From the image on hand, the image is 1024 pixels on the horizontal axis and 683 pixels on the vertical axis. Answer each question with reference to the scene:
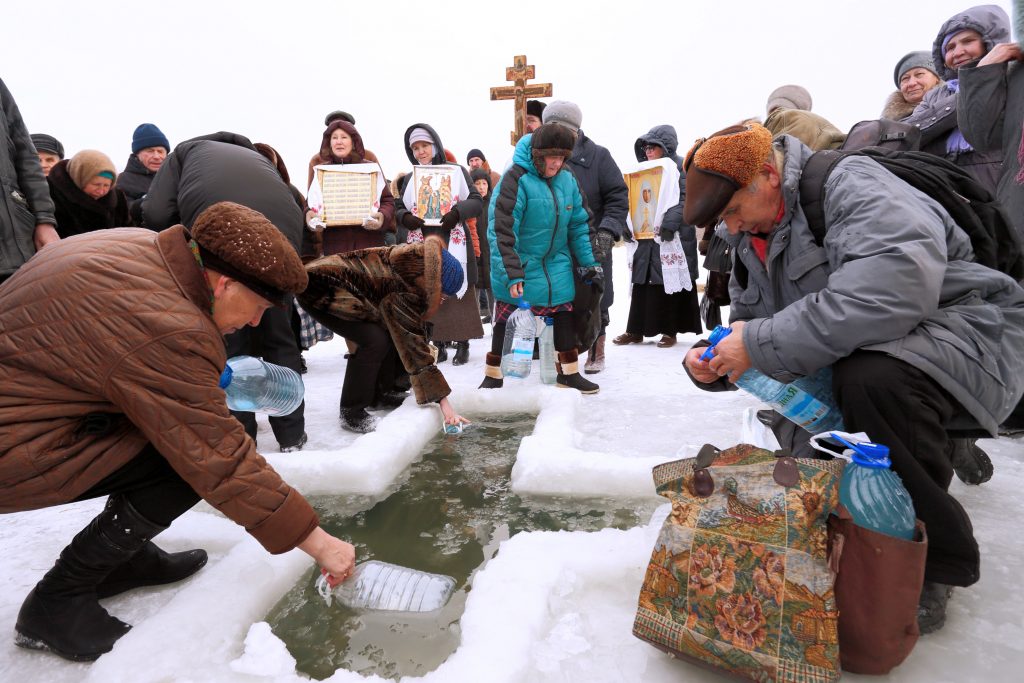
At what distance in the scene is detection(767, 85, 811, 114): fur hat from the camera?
3713 millimetres

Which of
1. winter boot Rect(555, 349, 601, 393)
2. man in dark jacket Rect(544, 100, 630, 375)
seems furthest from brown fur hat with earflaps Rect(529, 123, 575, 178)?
winter boot Rect(555, 349, 601, 393)

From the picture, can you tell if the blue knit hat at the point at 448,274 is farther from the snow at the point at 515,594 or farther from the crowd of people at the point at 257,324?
the crowd of people at the point at 257,324

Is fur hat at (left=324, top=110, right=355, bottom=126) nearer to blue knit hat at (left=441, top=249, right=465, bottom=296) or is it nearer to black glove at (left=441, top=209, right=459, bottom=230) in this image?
black glove at (left=441, top=209, right=459, bottom=230)

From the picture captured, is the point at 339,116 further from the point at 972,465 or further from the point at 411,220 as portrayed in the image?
the point at 972,465

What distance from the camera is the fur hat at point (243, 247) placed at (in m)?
1.41

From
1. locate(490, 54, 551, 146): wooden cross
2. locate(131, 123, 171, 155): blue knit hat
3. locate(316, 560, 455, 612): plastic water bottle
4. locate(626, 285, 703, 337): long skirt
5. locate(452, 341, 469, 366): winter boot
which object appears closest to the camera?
locate(316, 560, 455, 612): plastic water bottle

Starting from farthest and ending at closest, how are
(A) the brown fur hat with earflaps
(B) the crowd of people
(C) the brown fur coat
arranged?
(A) the brown fur hat with earflaps < (C) the brown fur coat < (B) the crowd of people

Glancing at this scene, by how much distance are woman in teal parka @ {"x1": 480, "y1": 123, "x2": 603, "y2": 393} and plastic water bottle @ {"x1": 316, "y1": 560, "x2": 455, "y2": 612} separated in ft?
6.99

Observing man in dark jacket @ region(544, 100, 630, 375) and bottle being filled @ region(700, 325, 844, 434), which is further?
man in dark jacket @ region(544, 100, 630, 375)

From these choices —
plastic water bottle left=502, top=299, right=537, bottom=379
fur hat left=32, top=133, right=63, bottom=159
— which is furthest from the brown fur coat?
fur hat left=32, top=133, right=63, bottom=159

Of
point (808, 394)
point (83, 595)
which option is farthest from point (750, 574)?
point (83, 595)

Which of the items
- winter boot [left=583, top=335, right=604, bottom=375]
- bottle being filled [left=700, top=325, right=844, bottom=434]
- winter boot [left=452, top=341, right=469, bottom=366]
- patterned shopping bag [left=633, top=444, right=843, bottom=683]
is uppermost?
bottle being filled [left=700, top=325, right=844, bottom=434]

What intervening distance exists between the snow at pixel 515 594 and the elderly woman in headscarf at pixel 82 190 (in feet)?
7.47

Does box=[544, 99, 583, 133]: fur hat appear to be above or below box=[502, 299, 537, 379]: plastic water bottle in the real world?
above
